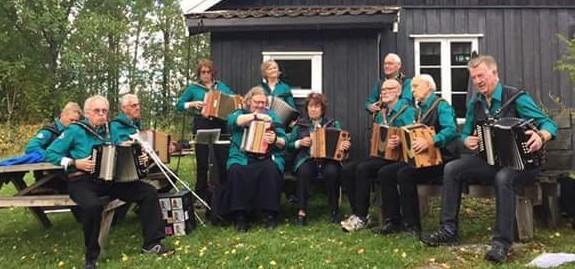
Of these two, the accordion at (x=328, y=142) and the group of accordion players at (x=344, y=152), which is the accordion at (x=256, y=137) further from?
the accordion at (x=328, y=142)

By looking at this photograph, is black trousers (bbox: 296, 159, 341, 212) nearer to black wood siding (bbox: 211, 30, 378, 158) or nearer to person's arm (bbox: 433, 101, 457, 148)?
person's arm (bbox: 433, 101, 457, 148)

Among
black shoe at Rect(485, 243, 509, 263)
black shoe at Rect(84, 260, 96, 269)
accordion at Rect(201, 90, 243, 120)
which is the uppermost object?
accordion at Rect(201, 90, 243, 120)

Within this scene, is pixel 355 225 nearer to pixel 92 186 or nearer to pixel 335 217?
pixel 335 217

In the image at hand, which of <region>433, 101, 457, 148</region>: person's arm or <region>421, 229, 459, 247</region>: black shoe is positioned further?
<region>433, 101, 457, 148</region>: person's arm

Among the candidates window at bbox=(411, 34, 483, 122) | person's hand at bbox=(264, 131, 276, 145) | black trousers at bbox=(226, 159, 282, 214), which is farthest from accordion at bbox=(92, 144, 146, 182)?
window at bbox=(411, 34, 483, 122)

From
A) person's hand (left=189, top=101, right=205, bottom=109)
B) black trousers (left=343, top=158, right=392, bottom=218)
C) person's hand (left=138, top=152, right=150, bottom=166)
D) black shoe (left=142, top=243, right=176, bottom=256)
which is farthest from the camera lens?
person's hand (left=189, top=101, right=205, bottom=109)

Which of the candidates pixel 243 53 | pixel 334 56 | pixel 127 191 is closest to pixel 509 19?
pixel 334 56

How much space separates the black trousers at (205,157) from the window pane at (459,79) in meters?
4.75

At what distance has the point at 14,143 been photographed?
2331 centimetres

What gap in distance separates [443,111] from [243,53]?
4366 millimetres

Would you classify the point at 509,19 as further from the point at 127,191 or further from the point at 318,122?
the point at 127,191

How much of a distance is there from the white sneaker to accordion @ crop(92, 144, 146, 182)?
215 centimetres

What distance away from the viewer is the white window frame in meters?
9.71

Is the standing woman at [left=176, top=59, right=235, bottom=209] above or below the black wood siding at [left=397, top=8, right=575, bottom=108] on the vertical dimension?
below
